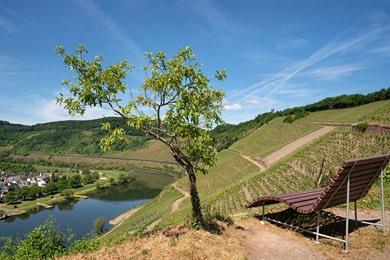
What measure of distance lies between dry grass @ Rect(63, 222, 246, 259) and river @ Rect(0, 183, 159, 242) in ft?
198

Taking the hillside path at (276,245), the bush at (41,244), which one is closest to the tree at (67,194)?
the bush at (41,244)

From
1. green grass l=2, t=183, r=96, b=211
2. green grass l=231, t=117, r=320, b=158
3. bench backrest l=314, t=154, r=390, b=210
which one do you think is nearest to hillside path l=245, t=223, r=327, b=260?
bench backrest l=314, t=154, r=390, b=210

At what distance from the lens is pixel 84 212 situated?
9262 centimetres

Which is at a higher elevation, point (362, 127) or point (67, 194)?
point (362, 127)

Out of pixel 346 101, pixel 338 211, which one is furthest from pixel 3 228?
pixel 338 211

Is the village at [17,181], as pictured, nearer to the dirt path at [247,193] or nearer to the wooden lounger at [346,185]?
the dirt path at [247,193]

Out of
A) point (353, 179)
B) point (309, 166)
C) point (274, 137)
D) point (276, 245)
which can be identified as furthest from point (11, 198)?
point (353, 179)

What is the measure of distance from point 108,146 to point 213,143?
3.41m

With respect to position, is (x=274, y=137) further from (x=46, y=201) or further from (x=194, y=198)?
(x=46, y=201)

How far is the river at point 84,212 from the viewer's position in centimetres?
7600

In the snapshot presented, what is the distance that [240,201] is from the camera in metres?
26.6

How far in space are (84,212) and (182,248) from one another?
9221 cm

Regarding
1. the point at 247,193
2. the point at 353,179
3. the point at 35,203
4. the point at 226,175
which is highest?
the point at 353,179

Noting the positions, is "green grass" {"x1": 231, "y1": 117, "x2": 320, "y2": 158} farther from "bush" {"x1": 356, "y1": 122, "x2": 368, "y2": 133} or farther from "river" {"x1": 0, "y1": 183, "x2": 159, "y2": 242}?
"river" {"x1": 0, "y1": 183, "x2": 159, "y2": 242}
